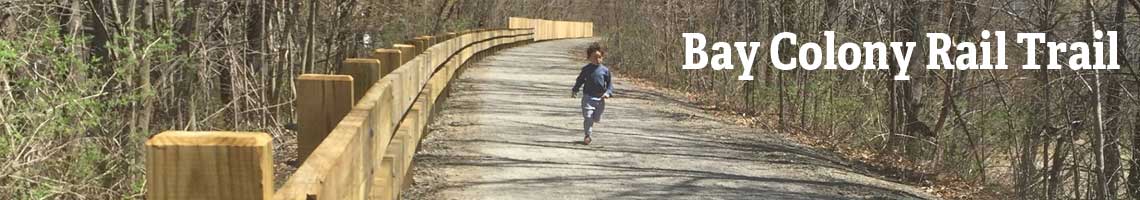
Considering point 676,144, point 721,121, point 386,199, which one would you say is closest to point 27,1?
point 676,144

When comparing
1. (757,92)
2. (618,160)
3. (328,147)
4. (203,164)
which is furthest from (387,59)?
A: (757,92)

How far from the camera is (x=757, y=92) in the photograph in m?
16.3

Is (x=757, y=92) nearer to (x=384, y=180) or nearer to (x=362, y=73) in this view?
(x=362, y=73)

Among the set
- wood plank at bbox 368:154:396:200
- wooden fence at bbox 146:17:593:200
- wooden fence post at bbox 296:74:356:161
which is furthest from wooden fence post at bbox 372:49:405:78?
wooden fence post at bbox 296:74:356:161

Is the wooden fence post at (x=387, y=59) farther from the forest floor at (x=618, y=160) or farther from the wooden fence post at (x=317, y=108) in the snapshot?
the wooden fence post at (x=317, y=108)

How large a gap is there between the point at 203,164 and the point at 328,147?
3.40 feet

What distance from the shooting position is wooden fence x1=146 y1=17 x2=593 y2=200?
170 cm

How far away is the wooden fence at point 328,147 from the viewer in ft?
5.59

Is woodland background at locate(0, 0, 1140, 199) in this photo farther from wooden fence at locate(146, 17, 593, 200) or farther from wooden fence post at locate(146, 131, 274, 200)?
wooden fence post at locate(146, 131, 274, 200)

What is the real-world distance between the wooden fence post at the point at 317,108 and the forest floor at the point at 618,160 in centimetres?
338

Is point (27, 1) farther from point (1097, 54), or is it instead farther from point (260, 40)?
point (1097, 54)

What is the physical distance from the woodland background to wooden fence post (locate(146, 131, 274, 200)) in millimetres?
6081

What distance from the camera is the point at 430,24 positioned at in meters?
28.2

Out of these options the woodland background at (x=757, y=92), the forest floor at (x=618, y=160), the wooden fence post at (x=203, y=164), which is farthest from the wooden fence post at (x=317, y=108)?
the woodland background at (x=757, y=92)
